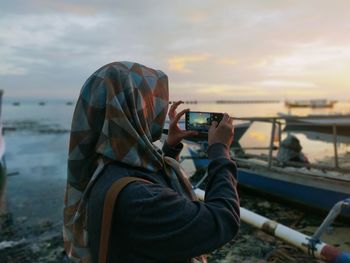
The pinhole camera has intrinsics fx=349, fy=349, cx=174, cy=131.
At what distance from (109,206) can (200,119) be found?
26.2 inches

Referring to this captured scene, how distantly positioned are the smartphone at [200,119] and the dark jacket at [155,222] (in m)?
0.42

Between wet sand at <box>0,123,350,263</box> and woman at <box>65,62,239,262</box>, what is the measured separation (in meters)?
3.89

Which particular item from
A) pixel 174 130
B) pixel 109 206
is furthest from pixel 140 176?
pixel 174 130

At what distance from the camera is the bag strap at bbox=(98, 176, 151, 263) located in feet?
3.98

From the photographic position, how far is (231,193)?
4.58ft

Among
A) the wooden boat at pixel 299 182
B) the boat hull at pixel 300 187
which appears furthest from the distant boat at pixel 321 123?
the boat hull at pixel 300 187

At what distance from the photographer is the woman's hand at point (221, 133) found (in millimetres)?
1538

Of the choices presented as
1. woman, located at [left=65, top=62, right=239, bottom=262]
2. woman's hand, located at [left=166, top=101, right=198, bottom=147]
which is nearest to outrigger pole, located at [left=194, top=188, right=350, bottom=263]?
woman's hand, located at [left=166, top=101, right=198, bottom=147]

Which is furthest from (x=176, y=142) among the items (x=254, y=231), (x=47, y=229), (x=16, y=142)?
(x=16, y=142)

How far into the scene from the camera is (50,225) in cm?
745

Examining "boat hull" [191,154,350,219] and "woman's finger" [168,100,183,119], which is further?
"boat hull" [191,154,350,219]

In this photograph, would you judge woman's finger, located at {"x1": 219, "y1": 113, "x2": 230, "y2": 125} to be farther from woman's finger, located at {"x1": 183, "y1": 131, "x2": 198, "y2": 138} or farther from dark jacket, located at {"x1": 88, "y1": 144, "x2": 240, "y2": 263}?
dark jacket, located at {"x1": 88, "y1": 144, "x2": 240, "y2": 263}

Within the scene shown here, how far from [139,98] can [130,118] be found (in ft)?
0.29

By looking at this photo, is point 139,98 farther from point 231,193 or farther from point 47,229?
point 47,229
